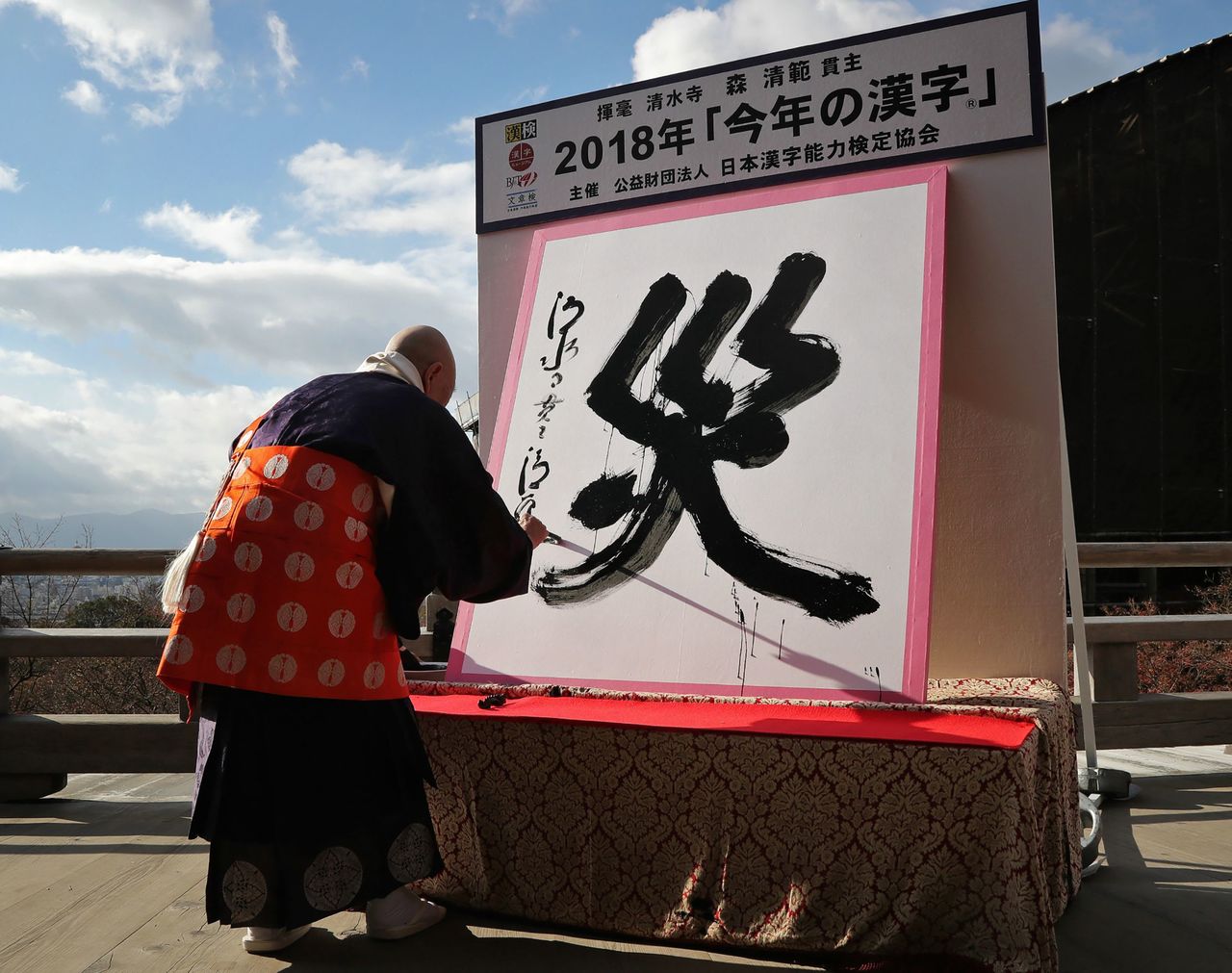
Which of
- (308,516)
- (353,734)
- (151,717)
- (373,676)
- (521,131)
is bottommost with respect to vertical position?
(151,717)

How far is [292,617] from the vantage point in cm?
193

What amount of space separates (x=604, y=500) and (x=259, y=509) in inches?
38.4

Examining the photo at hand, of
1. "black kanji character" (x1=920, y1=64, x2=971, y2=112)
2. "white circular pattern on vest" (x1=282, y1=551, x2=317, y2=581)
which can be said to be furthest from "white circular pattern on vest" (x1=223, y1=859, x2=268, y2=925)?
"black kanji character" (x1=920, y1=64, x2=971, y2=112)

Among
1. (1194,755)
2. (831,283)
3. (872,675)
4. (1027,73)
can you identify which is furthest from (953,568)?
(1194,755)

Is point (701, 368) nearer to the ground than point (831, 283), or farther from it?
nearer to the ground

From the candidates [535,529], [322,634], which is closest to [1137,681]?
[535,529]

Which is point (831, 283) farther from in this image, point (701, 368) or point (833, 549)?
point (833, 549)

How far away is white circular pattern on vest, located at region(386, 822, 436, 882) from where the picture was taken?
2.08 meters

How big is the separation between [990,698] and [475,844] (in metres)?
1.26

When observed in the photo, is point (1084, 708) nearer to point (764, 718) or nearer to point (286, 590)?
point (764, 718)

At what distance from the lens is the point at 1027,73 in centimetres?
260

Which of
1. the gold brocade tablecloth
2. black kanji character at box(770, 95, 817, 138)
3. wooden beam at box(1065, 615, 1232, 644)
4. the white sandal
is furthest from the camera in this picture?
wooden beam at box(1065, 615, 1232, 644)

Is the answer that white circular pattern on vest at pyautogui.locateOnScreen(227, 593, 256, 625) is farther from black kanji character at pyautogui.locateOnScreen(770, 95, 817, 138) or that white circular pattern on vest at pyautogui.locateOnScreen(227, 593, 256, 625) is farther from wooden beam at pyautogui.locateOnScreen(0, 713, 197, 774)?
black kanji character at pyautogui.locateOnScreen(770, 95, 817, 138)

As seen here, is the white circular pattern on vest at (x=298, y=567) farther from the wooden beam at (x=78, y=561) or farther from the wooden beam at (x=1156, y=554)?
the wooden beam at (x=1156, y=554)
